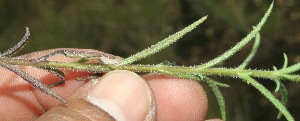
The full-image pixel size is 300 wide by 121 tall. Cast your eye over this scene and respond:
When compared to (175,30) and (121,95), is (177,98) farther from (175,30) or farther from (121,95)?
(175,30)

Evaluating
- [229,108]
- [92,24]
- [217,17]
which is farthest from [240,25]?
[92,24]

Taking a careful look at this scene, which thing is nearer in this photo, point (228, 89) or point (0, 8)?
point (228, 89)

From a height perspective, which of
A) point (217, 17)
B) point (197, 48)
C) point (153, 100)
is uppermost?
point (217, 17)

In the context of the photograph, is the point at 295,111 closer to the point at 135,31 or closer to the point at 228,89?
the point at 228,89

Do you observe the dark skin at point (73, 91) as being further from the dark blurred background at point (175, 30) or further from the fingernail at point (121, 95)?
the dark blurred background at point (175, 30)

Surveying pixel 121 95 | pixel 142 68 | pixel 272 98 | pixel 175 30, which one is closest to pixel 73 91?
pixel 121 95

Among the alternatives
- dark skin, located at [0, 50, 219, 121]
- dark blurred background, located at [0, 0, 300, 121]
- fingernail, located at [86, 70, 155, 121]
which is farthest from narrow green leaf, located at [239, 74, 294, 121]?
dark blurred background, located at [0, 0, 300, 121]

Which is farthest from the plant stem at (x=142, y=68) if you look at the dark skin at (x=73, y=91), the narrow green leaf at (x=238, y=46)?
the dark skin at (x=73, y=91)
